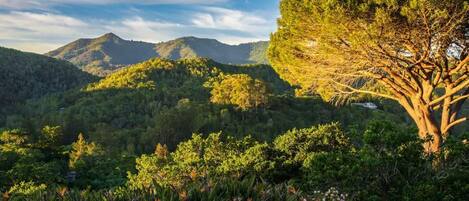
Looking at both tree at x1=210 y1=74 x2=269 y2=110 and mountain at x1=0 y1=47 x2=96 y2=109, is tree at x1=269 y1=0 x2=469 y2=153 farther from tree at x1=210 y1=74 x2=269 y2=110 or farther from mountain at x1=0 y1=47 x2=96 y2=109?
mountain at x1=0 y1=47 x2=96 y2=109

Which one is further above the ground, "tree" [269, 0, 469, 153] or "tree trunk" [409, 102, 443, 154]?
"tree" [269, 0, 469, 153]

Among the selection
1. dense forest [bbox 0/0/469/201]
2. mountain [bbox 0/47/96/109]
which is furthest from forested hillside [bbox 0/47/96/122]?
dense forest [bbox 0/0/469/201]

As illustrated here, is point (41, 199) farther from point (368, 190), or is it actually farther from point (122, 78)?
point (122, 78)

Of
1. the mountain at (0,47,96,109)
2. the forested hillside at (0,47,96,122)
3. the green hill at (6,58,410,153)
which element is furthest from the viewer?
the mountain at (0,47,96,109)

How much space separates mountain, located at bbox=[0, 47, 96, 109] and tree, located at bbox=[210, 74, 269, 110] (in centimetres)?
6710

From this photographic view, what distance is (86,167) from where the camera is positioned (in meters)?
29.7

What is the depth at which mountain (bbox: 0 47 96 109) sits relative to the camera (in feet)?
400

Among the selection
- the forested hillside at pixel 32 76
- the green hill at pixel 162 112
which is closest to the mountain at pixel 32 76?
the forested hillside at pixel 32 76

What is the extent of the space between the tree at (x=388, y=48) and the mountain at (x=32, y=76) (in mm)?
111797

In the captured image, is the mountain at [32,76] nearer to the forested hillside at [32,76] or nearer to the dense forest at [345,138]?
the forested hillside at [32,76]

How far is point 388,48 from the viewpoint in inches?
421

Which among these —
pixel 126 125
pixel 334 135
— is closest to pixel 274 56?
pixel 334 135

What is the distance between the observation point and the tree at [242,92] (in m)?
63.6

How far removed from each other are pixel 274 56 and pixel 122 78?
93.9m
